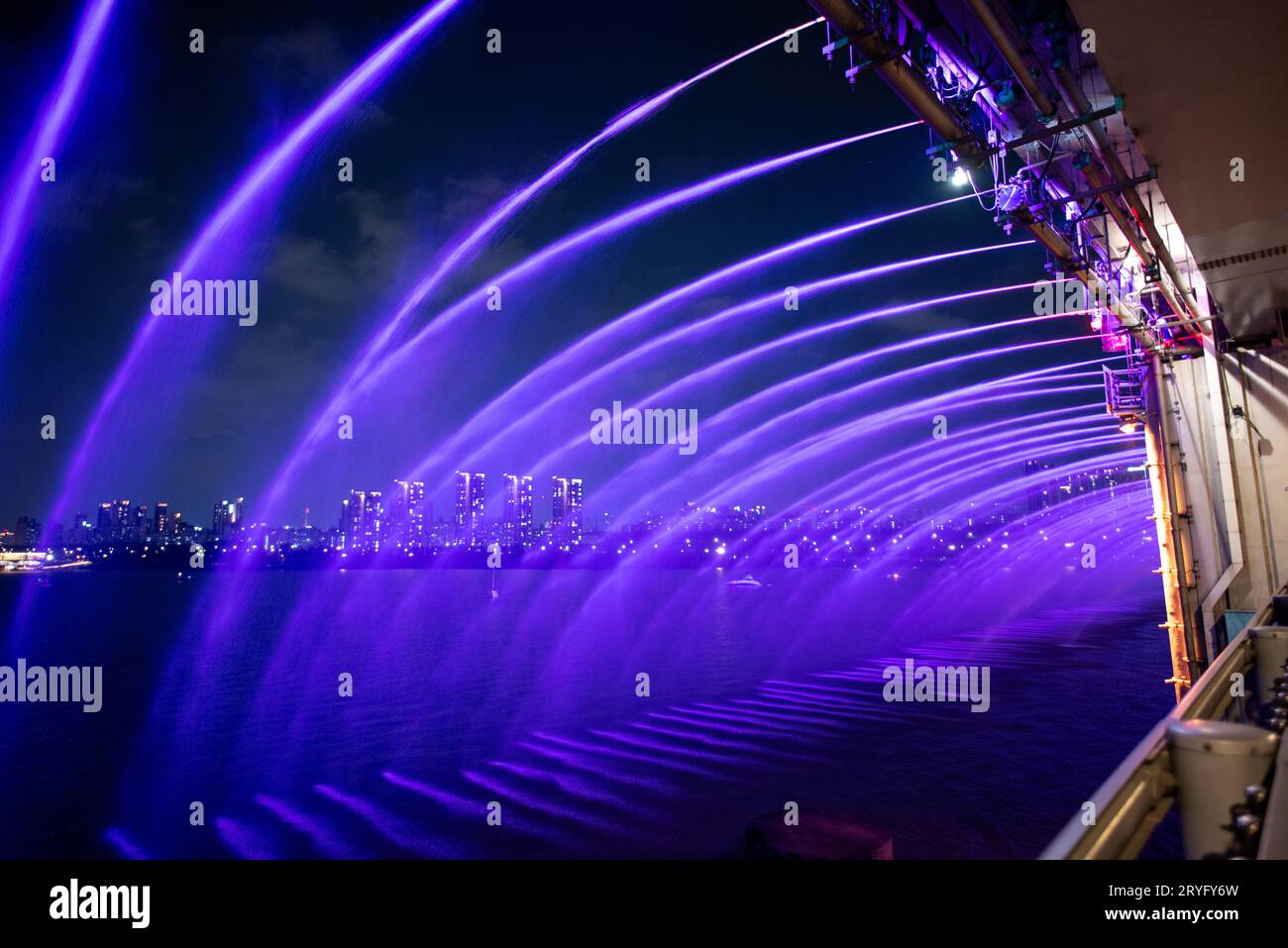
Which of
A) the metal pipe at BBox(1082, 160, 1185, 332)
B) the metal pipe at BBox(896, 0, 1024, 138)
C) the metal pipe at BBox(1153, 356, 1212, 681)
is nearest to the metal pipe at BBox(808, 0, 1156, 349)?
the metal pipe at BBox(896, 0, 1024, 138)

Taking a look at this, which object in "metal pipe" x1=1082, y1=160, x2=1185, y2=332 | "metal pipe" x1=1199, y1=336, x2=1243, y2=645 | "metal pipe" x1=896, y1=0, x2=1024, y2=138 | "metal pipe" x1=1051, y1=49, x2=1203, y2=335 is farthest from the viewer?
"metal pipe" x1=1199, y1=336, x2=1243, y2=645

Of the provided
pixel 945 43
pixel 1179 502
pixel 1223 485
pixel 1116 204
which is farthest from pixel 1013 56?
pixel 1179 502

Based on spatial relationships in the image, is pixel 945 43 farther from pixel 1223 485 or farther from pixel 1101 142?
pixel 1223 485

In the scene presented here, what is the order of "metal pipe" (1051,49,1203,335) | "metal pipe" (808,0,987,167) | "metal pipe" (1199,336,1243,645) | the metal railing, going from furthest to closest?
1. "metal pipe" (1199,336,1243,645)
2. "metal pipe" (1051,49,1203,335)
3. "metal pipe" (808,0,987,167)
4. the metal railing

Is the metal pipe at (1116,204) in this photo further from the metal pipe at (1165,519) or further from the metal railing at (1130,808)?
the metal railing at (1130,808)

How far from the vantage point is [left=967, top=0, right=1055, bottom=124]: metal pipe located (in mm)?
7420

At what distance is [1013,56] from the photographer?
8172mm

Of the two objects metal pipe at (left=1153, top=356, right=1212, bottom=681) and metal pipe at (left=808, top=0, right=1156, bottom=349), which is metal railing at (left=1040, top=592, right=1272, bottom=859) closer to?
metal pipe at (left=808, top=0, right=1156, bottom=349)

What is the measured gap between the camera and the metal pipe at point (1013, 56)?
24.3ft

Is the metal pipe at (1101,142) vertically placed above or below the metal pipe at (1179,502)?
above

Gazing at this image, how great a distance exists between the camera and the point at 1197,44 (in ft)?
21.0

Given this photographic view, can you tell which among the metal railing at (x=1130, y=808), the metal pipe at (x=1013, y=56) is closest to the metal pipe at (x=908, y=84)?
the metal pipe at (x=1013, y=56)

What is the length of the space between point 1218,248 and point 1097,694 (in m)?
29.3
